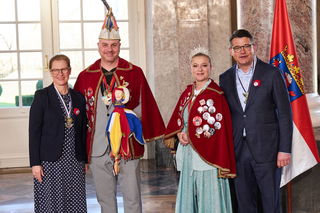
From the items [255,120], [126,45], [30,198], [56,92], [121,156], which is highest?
[126,45]

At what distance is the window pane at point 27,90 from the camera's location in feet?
23.9

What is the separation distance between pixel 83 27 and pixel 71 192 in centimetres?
416

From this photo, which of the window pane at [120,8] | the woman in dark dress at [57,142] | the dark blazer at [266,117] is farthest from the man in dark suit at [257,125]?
the window pane at [120,8]

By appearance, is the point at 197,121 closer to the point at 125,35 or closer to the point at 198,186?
the point at 198,186

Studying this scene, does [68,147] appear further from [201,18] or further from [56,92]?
[201,18]

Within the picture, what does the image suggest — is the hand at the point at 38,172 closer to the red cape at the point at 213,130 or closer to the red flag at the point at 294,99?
the red cape at the point at 213,130

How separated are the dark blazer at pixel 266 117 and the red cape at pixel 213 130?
0.31ft

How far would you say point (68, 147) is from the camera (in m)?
3.48

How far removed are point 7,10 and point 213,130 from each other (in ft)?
15.3

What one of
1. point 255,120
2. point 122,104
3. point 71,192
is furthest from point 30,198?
point 255,120

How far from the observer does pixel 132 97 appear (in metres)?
3.63

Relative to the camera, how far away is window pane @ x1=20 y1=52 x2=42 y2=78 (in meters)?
7.28

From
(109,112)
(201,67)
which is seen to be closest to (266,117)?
(201,67)

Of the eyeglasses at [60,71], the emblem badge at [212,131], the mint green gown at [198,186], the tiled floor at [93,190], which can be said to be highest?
the eyeglasses at [60,71]
